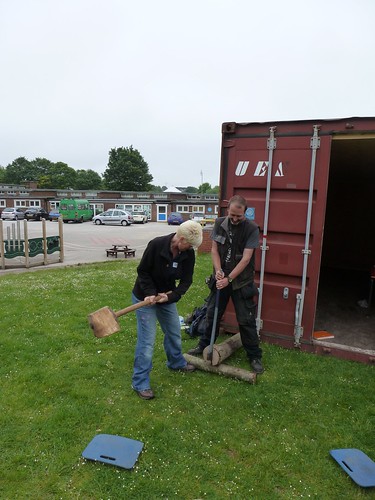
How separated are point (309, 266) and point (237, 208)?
141 cm

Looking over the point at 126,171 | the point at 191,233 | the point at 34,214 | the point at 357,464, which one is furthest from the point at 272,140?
the point at 126,171

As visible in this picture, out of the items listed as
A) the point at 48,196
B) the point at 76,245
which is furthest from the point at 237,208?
the point at 48,196

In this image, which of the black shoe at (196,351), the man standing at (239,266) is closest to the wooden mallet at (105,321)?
the man standing at (239,266)

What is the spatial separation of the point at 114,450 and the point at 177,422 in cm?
69

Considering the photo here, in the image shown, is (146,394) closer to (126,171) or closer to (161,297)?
(161,297)

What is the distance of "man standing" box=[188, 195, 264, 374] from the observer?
13.5 feet

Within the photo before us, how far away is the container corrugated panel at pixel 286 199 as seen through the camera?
4.51 meters

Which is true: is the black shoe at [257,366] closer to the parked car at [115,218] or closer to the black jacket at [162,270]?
the black jacket at [162,270]

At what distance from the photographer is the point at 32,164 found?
340 ft

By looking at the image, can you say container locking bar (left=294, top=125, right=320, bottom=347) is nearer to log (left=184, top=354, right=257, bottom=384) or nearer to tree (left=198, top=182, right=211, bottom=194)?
log (left=184, top=354, right=257, bottom=384)

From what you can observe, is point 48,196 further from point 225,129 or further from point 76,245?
point 225,129

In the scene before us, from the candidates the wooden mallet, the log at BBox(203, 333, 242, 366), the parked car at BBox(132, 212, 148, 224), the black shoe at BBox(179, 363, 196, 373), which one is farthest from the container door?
the parked car at BBox(132, 212, 148, 224)

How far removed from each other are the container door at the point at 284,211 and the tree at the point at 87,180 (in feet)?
305

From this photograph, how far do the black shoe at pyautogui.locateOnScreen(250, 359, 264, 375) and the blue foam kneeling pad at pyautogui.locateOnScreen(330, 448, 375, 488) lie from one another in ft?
4.55
